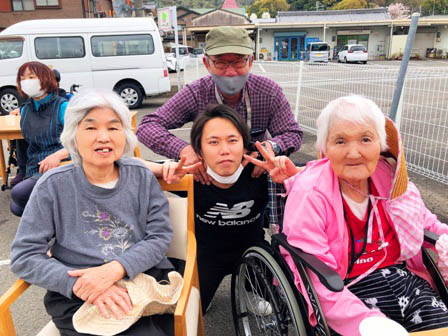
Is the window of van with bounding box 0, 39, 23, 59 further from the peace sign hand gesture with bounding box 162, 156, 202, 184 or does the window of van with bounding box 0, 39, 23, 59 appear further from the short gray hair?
the peace sign hand gesture with bounding box 162, 156, 202, 184

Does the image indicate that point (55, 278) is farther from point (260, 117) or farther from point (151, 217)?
point (260, 117)

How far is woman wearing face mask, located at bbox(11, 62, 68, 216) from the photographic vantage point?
3099 millimetres

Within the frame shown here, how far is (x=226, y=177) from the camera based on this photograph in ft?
6.15

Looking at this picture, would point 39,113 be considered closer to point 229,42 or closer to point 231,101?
point 231,101

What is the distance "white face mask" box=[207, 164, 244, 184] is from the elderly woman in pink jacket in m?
0.30

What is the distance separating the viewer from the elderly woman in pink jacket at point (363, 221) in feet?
4.88

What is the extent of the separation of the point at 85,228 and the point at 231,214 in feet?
2.52

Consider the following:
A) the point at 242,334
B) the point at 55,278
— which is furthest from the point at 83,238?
the point at 242,334

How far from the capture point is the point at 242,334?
1988mm

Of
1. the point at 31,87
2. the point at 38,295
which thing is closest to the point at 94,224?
the point at 38,295

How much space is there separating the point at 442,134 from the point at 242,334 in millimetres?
3447

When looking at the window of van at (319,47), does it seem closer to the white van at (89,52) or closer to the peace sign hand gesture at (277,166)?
the white van at (89,52)

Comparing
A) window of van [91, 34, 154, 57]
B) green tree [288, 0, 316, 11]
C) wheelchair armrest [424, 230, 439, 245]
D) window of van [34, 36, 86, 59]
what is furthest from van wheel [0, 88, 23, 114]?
green tree [288, 0, 316, 11]

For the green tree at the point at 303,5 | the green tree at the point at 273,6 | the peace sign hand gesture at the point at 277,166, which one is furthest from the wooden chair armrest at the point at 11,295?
the green tree at the point at 303,5
